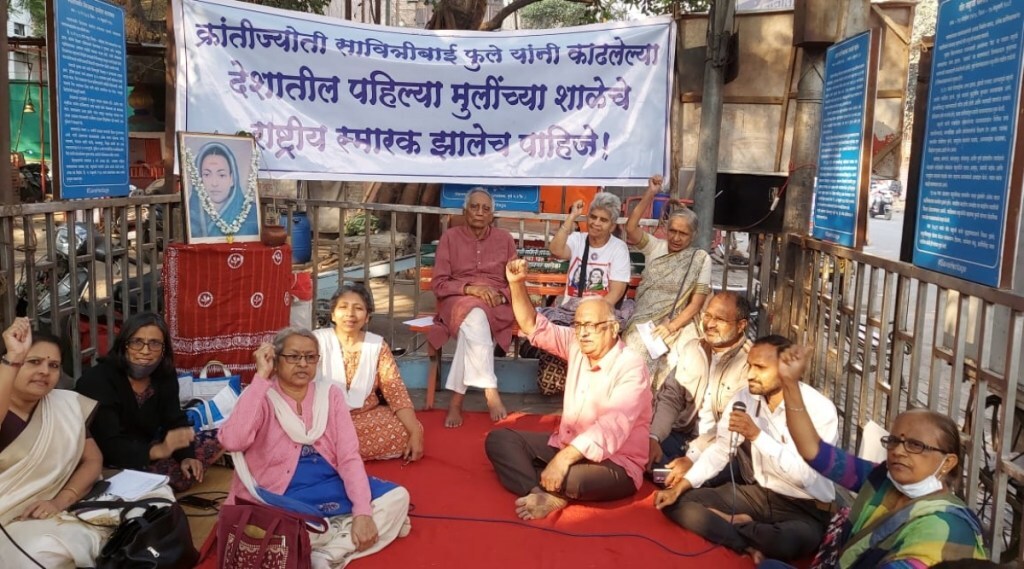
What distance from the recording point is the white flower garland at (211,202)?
5168 millimetres

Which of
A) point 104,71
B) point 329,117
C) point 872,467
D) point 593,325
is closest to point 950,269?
point 872,467

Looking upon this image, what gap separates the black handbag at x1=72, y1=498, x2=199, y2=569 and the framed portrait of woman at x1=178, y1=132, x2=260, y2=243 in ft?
7.58

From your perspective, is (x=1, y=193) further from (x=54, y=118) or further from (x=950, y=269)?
(x=950, y=269)

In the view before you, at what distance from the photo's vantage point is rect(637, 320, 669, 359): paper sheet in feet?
16.3

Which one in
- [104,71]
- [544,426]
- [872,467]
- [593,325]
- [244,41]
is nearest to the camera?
[872,467]

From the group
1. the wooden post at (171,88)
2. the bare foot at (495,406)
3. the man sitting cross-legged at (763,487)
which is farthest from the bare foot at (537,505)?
the wooden post at (171,88)

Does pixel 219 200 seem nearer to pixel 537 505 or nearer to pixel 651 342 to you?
pixel 651 342

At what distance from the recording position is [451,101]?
592 cm

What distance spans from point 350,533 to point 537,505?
2.94ft

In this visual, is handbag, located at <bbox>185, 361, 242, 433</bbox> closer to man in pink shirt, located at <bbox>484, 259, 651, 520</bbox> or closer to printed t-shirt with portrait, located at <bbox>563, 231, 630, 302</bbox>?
man in pink shirt, located at <bbox>484, 259, 651, 520</bbox>

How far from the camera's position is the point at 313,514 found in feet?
10.4

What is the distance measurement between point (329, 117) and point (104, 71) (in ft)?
4.93

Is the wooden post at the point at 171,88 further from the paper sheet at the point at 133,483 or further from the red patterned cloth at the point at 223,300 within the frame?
the paper sheet at the point at 133,483

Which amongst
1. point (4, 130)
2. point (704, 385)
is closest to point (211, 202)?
point (4, 130)
